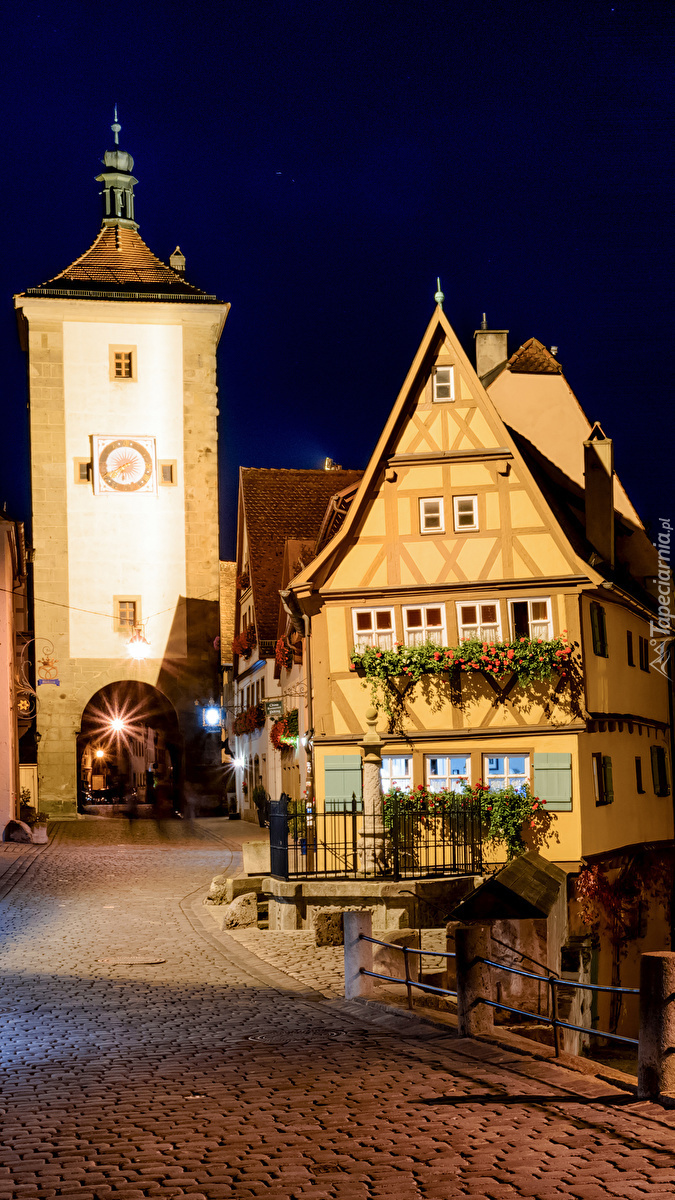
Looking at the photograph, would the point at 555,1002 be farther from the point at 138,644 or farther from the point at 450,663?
the point at 138,644

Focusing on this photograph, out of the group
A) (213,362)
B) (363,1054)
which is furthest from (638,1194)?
(213,362)

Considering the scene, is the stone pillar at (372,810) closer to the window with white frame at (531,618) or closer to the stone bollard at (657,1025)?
the window with white frame at (531,618)

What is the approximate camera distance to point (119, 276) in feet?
163

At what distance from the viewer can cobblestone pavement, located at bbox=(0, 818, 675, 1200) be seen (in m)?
6.88

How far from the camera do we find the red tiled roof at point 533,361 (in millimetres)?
32938

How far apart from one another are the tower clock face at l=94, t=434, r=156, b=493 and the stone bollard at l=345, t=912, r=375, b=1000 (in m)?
34.9

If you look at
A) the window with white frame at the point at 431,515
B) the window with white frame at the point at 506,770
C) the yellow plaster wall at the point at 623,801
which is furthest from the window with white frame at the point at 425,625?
the yellow plaster wall at the point at 623,801

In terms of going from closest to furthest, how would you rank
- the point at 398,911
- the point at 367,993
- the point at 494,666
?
the point at 367,993
the point at 398,911
the point at 494,666

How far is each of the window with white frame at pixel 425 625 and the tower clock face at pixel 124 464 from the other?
23221 mm

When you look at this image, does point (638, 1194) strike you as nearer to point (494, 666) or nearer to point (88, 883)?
point (494, 666)

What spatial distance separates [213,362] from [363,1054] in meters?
40.4

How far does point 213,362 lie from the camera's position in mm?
48688

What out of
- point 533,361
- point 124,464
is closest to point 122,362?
point 124,464

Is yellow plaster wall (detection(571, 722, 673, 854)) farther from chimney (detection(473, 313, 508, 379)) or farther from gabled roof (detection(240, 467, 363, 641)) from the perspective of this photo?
gabled roof (detection(240, 467, 363, 641))
